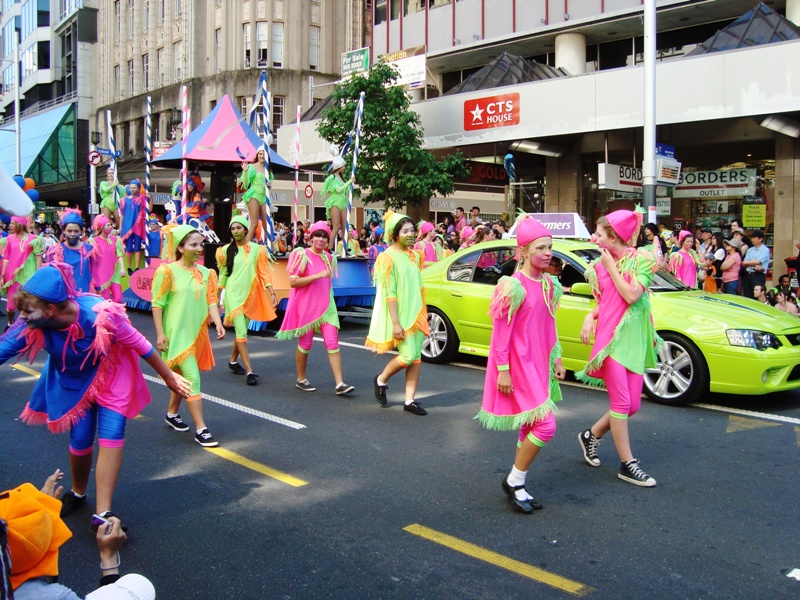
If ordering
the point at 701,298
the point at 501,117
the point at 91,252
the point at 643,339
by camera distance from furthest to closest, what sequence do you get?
1. the point at 501,117
2. the point at 91,252
3. the point at 701,298
4. the point at 643,339

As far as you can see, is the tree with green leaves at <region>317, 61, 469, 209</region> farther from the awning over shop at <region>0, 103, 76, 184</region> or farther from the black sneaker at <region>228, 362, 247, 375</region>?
the awning over shop at <region>0, 103, 76, 184</region>

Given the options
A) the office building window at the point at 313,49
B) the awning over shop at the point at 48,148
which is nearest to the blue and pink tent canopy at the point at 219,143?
the office building window at the point at 313,49

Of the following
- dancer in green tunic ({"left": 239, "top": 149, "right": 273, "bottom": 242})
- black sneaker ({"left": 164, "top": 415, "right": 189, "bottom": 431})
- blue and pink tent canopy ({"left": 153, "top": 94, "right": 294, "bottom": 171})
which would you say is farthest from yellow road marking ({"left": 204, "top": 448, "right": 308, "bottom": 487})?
blue and pink tent canopy ({"left": 153, "top": 94, "right": 294, "bottom": 171})

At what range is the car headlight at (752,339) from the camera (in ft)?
23.7

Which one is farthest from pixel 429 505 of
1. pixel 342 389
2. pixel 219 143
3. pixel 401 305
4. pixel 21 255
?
pixel 219 143

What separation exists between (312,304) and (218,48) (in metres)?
36.6

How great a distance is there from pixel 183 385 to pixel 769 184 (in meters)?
16.9

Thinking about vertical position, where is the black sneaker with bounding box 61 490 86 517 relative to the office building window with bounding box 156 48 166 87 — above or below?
below

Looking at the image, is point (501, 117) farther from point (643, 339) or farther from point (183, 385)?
point (183, 385)

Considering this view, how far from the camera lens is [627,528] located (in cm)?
448

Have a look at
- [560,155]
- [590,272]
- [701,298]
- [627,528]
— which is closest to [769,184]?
[560,155]

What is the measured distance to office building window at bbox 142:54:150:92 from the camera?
46.2m

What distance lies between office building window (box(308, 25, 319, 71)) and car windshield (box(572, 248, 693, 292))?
3411 cm

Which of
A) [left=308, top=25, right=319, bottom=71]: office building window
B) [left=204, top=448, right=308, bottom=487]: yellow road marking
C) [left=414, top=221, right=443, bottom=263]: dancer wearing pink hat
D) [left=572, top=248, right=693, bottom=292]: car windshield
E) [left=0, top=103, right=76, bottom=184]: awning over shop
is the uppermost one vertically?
[left=308, top=25, right=319, bottom=71]: office building window
